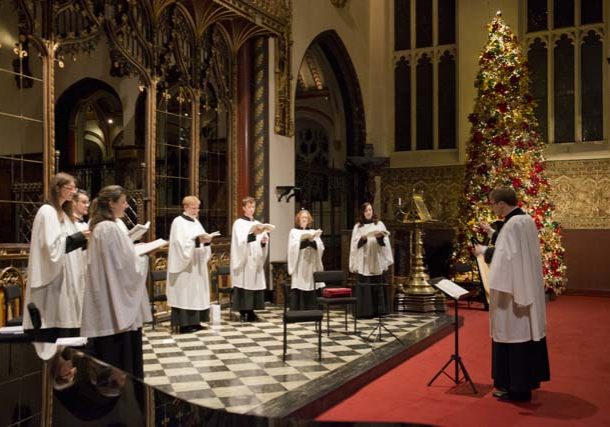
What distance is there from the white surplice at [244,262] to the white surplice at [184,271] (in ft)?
2.68

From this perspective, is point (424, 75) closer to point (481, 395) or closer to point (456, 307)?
point (456, 307)

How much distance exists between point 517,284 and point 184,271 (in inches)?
174

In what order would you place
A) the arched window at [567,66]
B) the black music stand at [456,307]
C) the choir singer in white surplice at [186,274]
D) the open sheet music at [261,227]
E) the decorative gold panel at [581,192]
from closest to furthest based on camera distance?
the black music stand at [456,307]
the choir singer in white surplice at [186,274]
the open sheet music at [261,227]
the decorative gold panel at [581,192]
the arched window at [567,66]

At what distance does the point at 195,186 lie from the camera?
31.9 feet

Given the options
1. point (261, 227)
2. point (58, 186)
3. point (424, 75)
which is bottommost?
point (261, 227)

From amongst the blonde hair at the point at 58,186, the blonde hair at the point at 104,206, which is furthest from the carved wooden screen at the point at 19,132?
the blonde hair at the point at 104,206

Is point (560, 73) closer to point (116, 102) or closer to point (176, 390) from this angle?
point (116, 102)

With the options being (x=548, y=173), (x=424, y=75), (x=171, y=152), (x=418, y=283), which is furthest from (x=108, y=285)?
(x=424, y=75)

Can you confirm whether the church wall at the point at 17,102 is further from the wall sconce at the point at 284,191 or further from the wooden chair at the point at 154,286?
the wall sconce at the point at 284,191

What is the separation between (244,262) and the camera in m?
8.73

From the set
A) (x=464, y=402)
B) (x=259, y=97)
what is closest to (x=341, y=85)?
(x=259, y=97)

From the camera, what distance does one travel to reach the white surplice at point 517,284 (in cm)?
503

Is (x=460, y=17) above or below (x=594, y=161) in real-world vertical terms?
above

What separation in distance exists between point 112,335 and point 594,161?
39.5 ft
